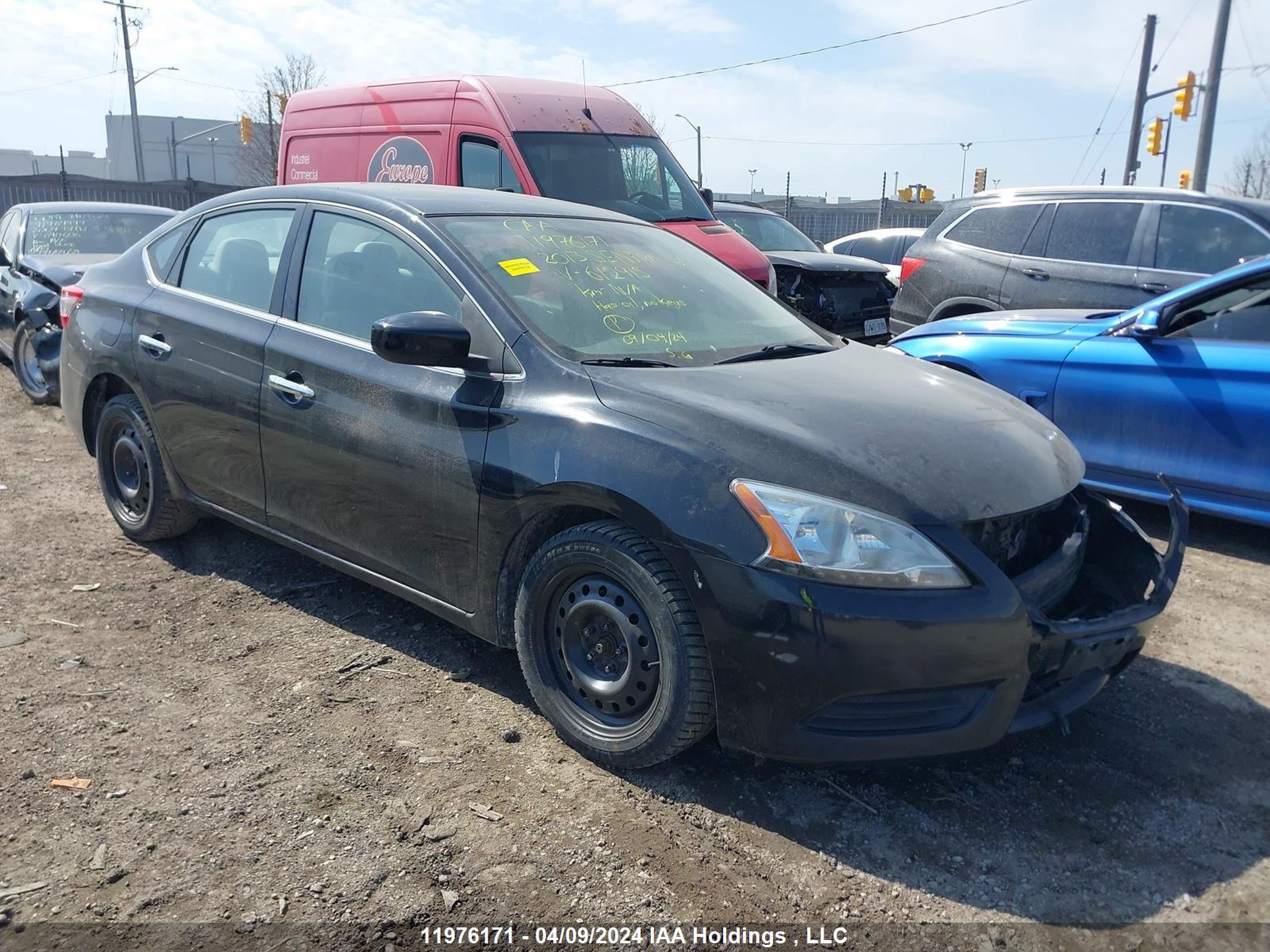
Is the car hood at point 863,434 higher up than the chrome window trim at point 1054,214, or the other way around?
the chrome window trim at point 1054,214

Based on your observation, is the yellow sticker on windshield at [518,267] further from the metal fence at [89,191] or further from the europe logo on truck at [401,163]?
the metal fence at [89,191]

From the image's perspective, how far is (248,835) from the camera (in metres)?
2.59

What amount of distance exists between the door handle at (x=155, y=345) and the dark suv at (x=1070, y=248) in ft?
18.3

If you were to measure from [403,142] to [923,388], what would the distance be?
21.1 feet

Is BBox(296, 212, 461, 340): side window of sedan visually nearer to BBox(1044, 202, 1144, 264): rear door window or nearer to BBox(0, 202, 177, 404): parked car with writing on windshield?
BBox(0, 202, 177, 404): parked car with writing on windshield

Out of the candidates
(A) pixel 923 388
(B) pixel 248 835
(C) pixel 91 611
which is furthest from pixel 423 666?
(A) pixel 923 388

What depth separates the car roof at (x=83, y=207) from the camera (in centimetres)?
909

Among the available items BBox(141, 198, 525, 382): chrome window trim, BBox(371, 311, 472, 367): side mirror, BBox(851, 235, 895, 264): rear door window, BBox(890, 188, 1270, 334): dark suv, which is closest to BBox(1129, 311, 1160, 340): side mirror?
BBox(890, 188, 1270, 334): dark suv

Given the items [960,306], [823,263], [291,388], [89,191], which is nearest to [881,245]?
[823,263]

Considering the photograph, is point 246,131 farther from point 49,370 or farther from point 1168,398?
point 1168,398

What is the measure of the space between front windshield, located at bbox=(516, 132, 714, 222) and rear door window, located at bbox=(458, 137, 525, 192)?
18 cm

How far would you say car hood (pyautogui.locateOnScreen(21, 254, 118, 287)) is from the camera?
25.9 ft

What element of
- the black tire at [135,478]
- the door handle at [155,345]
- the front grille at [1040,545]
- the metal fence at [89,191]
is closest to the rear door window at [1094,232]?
the front grille at [1040,545]

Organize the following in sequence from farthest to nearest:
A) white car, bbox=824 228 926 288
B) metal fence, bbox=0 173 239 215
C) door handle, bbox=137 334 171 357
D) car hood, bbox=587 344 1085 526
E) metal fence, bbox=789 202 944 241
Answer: metal fence, bbox=789 202 944 241 → metal fence, bbox=0 173 239 215 → white car, bbox=824 228 926 288 → door handle, bbox=137 334 171 357 → car hood, bbox=587 344 1085 526
